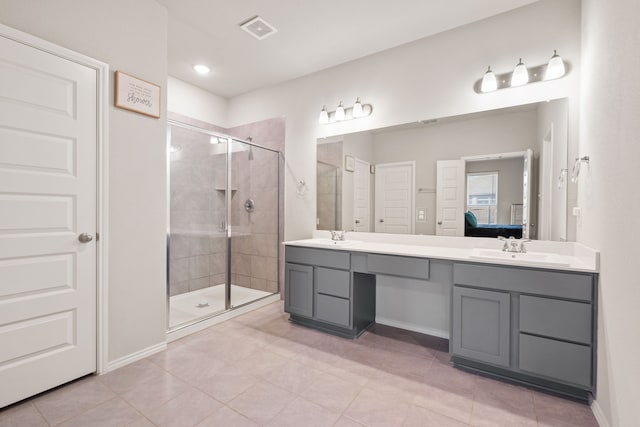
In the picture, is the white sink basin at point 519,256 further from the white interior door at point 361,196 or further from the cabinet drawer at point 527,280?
the white interior door at point 361,196

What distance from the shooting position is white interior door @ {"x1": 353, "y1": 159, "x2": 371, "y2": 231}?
116 inches

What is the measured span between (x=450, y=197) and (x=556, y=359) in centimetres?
131

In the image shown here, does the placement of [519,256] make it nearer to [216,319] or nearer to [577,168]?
[577,168]

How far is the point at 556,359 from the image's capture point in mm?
1707

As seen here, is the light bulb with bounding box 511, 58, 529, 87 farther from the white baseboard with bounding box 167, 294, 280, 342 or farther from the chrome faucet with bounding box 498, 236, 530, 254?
the white baseboard with bounding box 167, 294, 280, 342

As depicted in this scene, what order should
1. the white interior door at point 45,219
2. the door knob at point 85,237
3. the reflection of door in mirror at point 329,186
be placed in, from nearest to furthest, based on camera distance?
the white interior door at point 45,219, the door knob at point 85,237, the reflection of door in mirror at point 329,186

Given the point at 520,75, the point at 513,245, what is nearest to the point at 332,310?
the point at 513,245

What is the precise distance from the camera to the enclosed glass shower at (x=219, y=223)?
2973mm

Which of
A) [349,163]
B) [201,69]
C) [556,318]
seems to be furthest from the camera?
[201,69]

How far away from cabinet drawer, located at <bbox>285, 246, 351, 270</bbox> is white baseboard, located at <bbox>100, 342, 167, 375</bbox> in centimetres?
126

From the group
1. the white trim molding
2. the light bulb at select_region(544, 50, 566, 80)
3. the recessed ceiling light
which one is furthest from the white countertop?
the recessed ceiling light

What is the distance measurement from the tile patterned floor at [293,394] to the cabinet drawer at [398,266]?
25.4 inches

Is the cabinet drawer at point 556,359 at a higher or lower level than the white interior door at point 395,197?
lower

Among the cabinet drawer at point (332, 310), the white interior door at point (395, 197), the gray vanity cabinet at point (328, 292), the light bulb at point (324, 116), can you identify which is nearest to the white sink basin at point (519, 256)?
the white interior door at point (395, 197)
